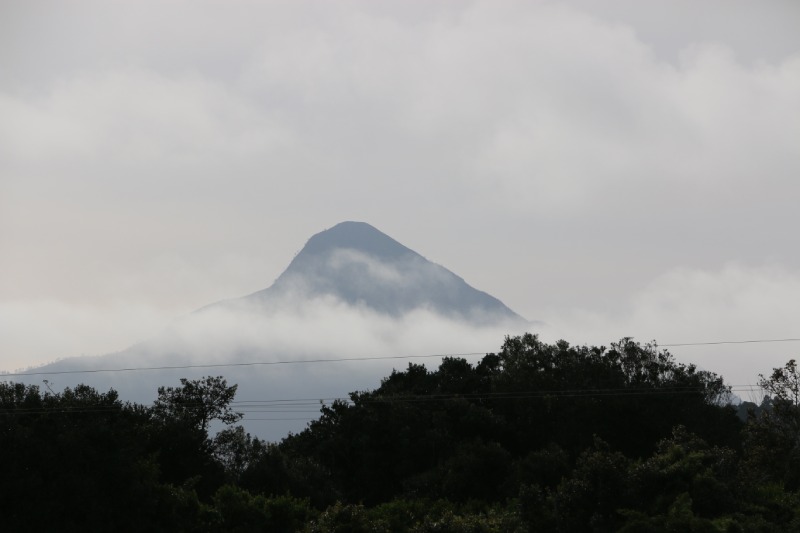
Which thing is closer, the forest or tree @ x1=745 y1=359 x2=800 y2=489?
the forest

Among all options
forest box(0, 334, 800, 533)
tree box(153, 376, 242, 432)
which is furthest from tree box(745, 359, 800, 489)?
tree box(153, 376, 242, 432)

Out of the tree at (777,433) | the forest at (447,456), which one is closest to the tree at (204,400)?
the forest at (447,456)

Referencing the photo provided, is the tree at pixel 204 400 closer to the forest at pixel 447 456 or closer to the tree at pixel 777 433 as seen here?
the forest at pixel 447 456

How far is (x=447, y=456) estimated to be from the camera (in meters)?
67.6

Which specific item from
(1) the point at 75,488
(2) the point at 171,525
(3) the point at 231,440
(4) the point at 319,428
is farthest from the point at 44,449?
(4) the point at 319,428

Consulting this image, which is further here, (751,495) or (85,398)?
(85,398)

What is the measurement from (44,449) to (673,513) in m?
24.8

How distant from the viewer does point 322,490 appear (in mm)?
63000

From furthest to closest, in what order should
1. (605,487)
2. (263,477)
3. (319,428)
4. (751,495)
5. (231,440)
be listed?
(319,428)
(231,440)
(263,477)
(751,495)
(605,487)

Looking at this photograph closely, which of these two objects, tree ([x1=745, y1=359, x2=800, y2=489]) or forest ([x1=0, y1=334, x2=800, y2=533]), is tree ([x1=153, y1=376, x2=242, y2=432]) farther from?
tree ([x1=745, y1=359, x2=800, y2=489])

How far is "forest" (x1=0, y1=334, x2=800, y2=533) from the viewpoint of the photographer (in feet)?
122

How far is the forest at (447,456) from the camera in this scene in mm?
37188

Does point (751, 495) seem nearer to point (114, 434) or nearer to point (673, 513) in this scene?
point (673, 513)

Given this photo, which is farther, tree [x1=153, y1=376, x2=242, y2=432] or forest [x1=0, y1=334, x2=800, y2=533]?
tree [x1=153, y1=376, x2=242, y2=432]
